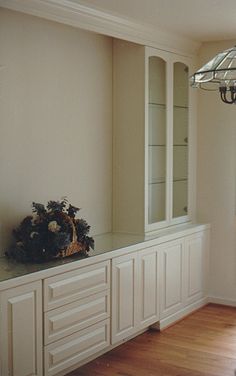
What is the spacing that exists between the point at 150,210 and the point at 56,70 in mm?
1421

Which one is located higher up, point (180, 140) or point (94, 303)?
point (180, 140)

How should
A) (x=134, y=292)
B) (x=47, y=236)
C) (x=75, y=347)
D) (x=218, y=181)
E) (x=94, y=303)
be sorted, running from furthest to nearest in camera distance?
(x=218, y=181) < (x=134, y=292) < (x=94, y=303) < (x=75, y=347) < (x=47, y=236)

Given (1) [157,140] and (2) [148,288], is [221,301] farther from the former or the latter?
(1) [157,140]

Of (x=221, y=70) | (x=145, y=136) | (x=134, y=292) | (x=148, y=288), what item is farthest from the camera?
(x=145, y=136)

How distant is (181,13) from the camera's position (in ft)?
13.5

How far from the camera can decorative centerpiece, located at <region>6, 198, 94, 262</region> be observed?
3.55 metres

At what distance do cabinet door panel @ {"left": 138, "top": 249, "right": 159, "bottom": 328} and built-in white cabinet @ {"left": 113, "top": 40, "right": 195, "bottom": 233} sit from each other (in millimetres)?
310

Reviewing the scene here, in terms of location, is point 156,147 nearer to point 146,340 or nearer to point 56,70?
point 56,70

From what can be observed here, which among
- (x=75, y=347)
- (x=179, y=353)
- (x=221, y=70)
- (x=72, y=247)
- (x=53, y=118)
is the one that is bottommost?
(x=179, y=353)

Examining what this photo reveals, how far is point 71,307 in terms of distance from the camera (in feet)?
12.0

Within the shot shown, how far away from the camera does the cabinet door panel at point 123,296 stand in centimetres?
406

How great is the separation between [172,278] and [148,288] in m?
0.39

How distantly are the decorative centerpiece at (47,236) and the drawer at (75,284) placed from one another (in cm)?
14

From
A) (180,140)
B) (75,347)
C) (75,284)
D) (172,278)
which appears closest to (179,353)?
(172,278)
